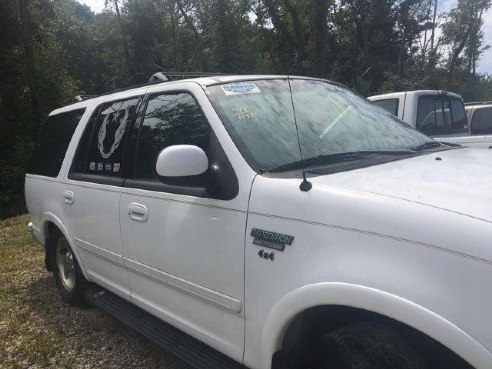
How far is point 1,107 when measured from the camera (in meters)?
17.5

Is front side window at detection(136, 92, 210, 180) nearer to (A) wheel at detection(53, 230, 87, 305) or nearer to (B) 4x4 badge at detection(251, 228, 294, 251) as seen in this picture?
(B) 4x4 badge at detection(251, 228, 294, 251)

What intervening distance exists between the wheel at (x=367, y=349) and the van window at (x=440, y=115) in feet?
20.7

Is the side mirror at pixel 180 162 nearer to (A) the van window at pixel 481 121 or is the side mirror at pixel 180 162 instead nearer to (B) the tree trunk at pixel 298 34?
(A) the van window at pixel 481 121

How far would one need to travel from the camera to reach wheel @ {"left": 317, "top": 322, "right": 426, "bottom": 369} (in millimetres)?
1777

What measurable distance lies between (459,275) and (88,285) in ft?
11.5

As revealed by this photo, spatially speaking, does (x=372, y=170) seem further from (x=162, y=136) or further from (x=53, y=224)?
(x=53, y=224)

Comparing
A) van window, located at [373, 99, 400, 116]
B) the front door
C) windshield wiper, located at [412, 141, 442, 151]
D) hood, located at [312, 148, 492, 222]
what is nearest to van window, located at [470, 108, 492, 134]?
van window, located at [373, 99, 400, 116]

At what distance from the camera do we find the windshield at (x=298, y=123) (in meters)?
2.52

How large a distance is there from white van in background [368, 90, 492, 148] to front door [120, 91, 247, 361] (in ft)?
17.4

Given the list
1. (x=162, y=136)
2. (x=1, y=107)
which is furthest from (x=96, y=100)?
(x=1, y=107)

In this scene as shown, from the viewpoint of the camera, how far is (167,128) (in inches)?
121

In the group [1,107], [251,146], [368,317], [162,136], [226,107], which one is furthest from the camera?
[1,107]

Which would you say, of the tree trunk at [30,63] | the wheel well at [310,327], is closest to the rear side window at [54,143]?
the wheel well at [310,327]

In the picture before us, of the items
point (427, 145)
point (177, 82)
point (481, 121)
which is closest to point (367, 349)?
point (427, 145)
